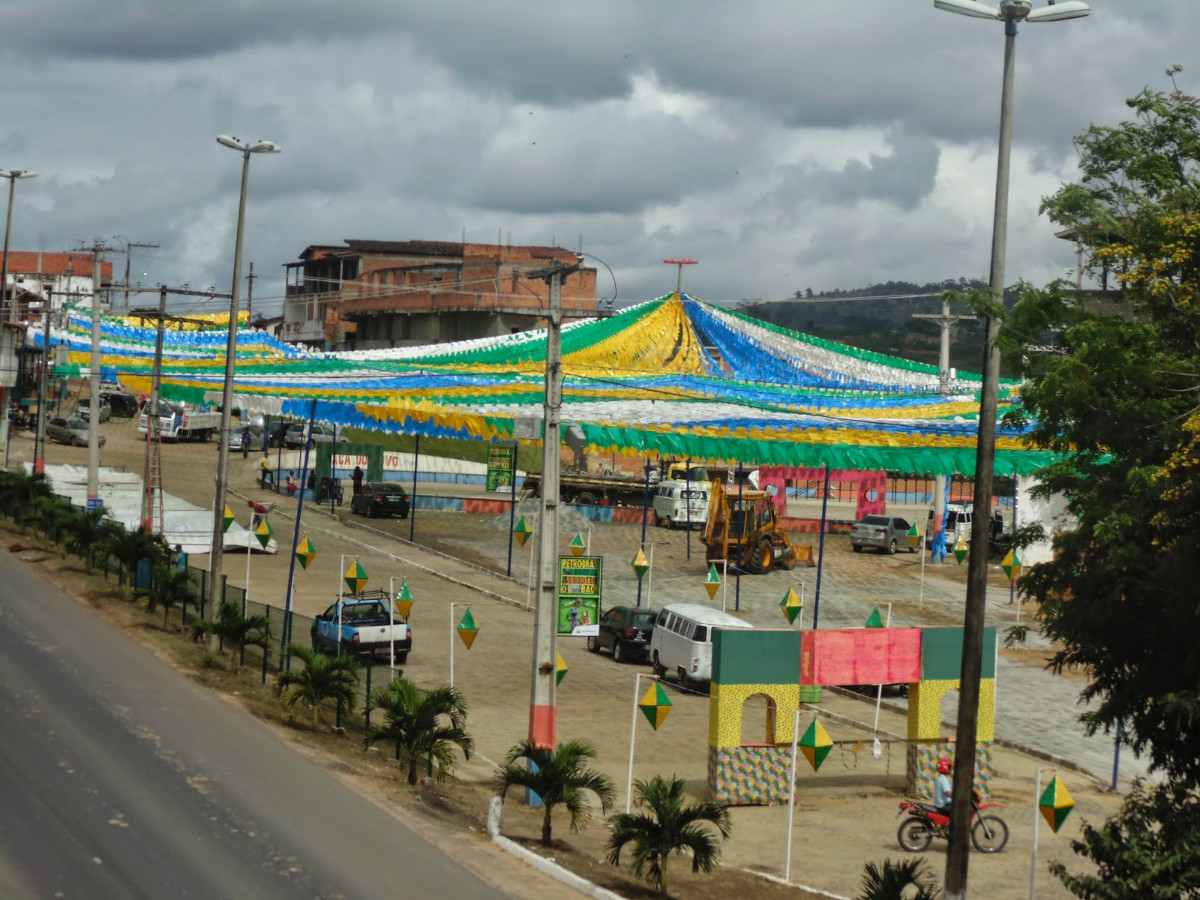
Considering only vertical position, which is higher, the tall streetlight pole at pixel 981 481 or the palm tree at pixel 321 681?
the tall streetlight pole at pixel 981 481

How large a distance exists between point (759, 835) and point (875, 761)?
241 inches

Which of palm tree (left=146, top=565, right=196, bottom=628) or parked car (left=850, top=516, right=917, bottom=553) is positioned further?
parked car (left=850, top=516, right=917, bottom=553)

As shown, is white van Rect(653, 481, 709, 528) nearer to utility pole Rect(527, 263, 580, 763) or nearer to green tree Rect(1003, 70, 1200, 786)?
utility pole Rect(527, 263, 580, 763)

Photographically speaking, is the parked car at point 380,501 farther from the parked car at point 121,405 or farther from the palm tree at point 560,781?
the parked car at point 121,405

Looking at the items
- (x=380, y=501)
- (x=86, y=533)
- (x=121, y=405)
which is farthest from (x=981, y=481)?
(x=121, y=405)

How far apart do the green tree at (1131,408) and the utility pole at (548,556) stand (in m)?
7.61

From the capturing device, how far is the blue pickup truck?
3164cm

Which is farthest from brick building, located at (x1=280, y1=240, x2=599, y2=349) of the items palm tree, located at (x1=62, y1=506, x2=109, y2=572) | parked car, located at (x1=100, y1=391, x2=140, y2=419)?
palm tree, located at (x1=62, y1=506, x2=109, y2=572)

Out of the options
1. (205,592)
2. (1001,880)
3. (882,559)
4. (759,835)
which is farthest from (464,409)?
(882,559)

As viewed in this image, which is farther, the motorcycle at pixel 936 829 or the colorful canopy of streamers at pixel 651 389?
the colorful canopy of streamers at pixel 651 389

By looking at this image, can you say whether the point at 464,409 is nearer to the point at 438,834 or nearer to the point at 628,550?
the point at 438,834

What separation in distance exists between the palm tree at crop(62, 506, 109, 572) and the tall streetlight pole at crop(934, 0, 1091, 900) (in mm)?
27632

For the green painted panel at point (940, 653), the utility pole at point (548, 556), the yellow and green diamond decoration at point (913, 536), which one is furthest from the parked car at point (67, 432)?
the green painted panel at point (940, 653)

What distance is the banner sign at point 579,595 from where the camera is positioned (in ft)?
85.8
